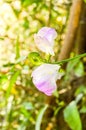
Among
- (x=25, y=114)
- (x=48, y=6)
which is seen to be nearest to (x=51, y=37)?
(x=25, y=114)

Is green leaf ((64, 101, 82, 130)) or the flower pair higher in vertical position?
the flower pair

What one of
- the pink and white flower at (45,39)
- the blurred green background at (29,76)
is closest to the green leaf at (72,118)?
the blurred green background at (29,76)

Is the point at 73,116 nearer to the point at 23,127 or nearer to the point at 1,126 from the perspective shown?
the point at 23,127

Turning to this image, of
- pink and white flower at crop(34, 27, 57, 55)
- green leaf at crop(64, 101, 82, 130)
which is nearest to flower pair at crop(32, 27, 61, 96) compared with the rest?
pink and white flower at crop(34, 27, 57, 55)

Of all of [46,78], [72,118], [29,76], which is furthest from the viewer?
[29,76]

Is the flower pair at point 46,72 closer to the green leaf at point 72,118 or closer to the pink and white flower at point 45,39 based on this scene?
the pink and white flower at point 45,39

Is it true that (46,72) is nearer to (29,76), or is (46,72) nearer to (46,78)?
Answer: (46,78)

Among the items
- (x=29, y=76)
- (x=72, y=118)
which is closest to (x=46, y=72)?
(x=72, y=118)

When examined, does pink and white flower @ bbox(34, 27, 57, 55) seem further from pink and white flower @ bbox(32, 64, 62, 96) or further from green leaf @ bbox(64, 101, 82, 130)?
green leaf @ bbox(64, 101, 82, 130)
